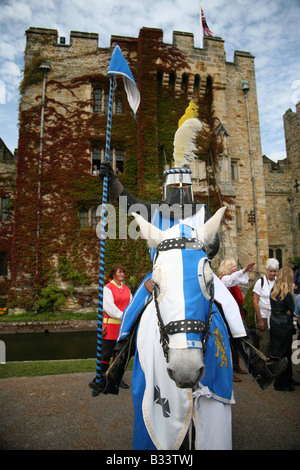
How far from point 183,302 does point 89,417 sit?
3.23 metres

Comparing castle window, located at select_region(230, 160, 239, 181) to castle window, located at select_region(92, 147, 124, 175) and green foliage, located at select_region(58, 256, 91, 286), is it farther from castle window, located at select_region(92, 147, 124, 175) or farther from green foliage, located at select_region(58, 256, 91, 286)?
green foliage, located at select_region(58, 256, 91, 286)

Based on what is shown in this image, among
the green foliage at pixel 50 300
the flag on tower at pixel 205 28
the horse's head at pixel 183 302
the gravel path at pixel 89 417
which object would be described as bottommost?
the gravel path at pixel 89 417

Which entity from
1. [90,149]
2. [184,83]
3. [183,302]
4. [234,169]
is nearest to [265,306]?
[183,302]

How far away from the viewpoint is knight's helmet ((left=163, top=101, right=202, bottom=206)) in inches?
127

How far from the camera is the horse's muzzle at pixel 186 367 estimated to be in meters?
1.46

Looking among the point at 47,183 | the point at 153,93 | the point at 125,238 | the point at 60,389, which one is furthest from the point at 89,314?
the point at 153,93

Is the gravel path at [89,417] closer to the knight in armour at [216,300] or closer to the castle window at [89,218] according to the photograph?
the knight in armour at [216,300]

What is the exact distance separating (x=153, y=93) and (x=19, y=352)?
14068 millimetres

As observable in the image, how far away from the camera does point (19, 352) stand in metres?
8.44

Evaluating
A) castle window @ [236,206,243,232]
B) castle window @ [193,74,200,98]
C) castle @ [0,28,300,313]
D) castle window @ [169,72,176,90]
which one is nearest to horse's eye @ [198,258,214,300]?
castle @ [0,28,300,313]

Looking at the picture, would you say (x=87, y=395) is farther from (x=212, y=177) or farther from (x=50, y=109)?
(x=50, y=109)

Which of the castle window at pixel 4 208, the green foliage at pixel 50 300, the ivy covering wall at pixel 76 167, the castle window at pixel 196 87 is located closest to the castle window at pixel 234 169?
the ivy covering wall at pixel 76 167

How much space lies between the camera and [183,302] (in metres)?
1.62

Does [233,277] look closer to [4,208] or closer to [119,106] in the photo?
[119,106]
